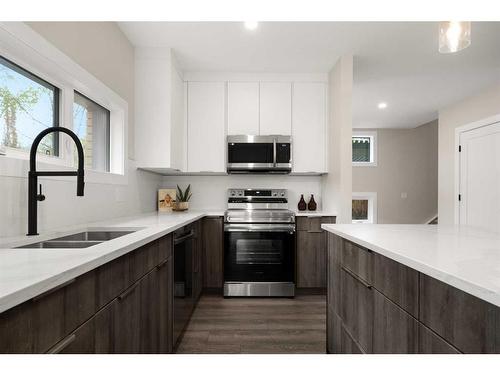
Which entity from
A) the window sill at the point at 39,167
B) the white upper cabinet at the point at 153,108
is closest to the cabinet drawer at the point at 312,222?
the white upper cabinet at the point at 153,108

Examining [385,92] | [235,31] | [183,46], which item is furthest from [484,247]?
[385,92]

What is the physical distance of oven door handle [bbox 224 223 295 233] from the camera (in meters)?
3.17

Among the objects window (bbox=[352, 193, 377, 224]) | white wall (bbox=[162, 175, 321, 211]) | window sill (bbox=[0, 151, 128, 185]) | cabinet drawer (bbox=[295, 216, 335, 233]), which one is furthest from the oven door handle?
window (bbox=[352, 193, 377, 224])

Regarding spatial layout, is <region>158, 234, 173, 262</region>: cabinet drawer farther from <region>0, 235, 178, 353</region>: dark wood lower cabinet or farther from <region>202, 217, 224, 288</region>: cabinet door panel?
<region>202, 217, 224, 288</region>: cabinet door panel

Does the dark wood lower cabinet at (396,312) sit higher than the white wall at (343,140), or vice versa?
the white wall at (343,140)

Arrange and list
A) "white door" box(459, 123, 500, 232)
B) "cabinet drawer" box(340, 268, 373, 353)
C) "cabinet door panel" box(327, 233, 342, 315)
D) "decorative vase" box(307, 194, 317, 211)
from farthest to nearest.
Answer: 1. "white door" box(459, 123, 500, 232)
2. "decorative vase" box(307, 194, 317, 211)
3. "cabinet door panel" box(327, 233, 342, 315)
4. "cabinet drawer" box(340, 268, 373, 353)

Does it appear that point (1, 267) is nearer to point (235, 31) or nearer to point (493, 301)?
point (493, 301)

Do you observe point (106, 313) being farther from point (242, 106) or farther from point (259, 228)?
point (242, 106)

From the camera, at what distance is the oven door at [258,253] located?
3.16 meters

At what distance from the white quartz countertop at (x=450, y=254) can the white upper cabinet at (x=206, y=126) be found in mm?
2318

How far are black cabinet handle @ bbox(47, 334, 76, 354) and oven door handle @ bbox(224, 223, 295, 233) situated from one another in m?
2.34

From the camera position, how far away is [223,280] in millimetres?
3199

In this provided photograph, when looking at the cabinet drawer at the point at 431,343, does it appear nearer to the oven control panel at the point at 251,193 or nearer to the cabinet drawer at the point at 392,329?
the cabinet drawer at the point at 392,329

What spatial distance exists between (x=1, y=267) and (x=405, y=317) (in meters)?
1.25
